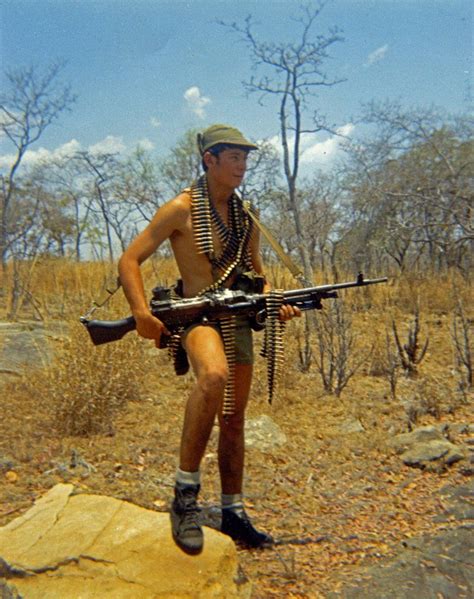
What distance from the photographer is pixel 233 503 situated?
2885 millimetres

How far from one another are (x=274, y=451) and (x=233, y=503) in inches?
64.6

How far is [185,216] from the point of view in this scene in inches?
108

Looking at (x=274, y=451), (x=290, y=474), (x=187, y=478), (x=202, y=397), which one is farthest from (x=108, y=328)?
(x=274, y=451)

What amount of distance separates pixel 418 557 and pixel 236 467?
1039 millimetres

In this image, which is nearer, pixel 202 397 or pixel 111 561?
pixel 111 561

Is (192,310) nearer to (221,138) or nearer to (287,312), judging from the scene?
(287,312)

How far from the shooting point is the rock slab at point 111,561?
2.18m

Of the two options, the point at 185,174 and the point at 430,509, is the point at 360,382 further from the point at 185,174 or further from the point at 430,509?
the point at 185,174

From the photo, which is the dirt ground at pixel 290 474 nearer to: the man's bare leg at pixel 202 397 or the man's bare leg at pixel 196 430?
the man's bare leg at pixel 196 430

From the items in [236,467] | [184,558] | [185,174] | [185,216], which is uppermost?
[185,174]

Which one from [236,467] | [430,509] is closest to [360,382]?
[430,509]

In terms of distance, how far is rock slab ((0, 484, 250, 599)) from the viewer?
7.14 feet

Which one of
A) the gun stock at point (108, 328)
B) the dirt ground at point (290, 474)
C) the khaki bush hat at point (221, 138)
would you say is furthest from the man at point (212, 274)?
the dirt ground at point (290, 474)

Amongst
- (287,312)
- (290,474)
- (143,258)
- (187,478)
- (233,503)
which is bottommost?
(290,474)
